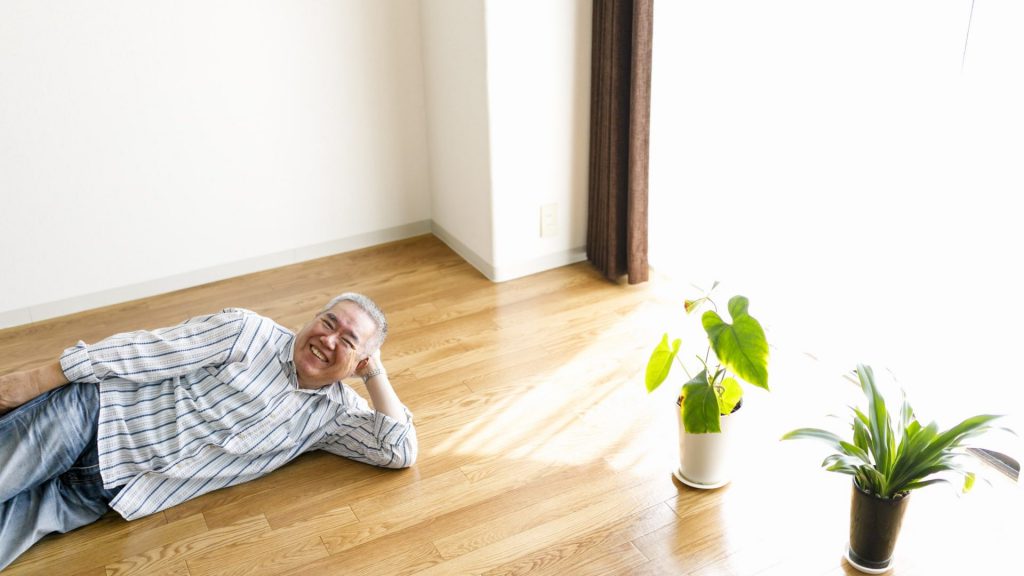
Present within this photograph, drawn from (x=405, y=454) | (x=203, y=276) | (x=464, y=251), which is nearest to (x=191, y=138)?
(x=203, y=276)

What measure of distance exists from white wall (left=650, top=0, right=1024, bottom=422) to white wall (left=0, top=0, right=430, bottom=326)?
116 cm

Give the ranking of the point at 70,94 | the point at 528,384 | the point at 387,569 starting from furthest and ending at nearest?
the point at 70,94
the point at 528,384
the point at 387,569

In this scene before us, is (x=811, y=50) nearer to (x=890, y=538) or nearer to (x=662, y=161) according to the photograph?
(x=662, y=161)

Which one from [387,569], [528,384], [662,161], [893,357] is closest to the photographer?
[387,569]

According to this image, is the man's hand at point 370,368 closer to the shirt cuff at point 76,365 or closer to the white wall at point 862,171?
the shirt cuff at point 76,365

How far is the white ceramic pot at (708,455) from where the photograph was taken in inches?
Result: 88.3

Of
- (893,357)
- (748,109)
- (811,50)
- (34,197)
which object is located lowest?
(893,357)

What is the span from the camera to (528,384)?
9.25 ft

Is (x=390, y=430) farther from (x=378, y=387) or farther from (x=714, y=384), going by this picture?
(x=714, y=384)

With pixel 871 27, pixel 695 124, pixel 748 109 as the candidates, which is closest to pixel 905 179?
pixel 871 27

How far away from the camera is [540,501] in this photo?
230cm

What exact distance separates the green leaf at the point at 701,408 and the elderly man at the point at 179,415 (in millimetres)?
732

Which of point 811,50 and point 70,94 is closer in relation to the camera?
point 811,50

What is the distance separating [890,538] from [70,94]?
9.29ft
